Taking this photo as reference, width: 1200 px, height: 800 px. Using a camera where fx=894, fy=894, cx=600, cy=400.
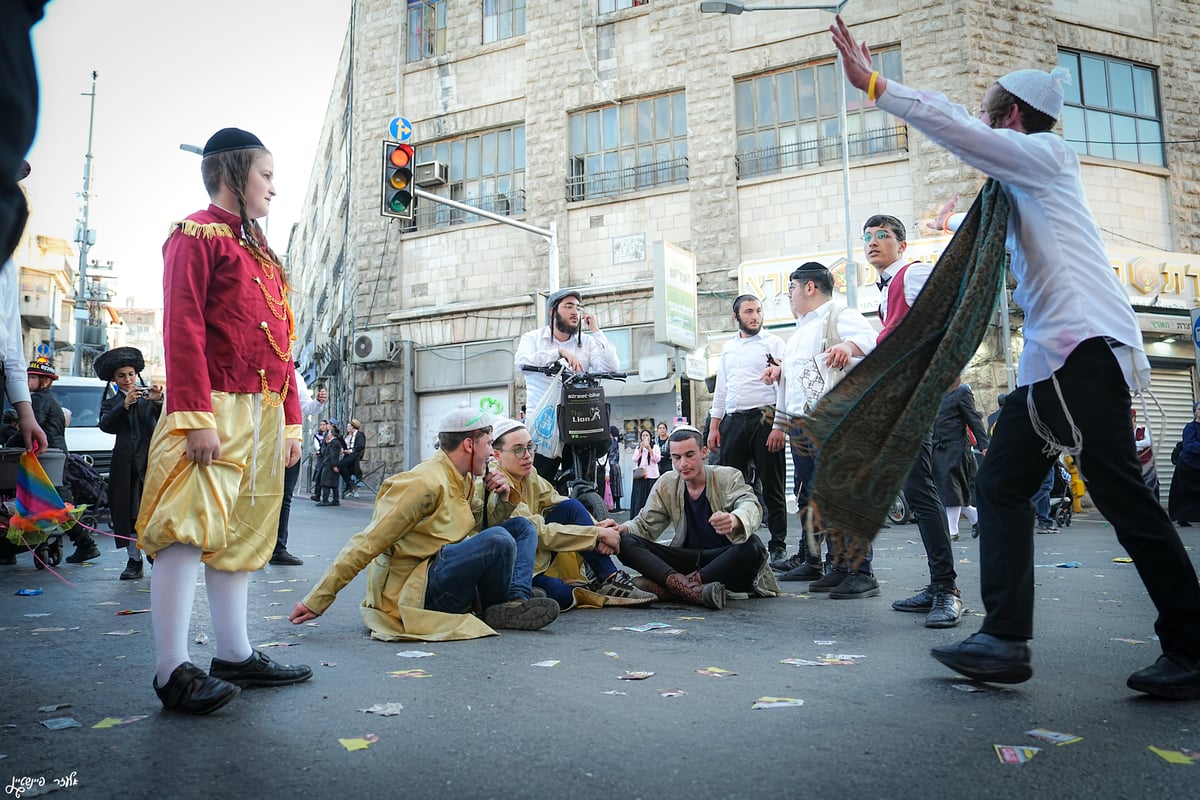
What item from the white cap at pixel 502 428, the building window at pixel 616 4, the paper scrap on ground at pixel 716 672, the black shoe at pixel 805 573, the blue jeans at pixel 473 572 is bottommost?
the black shoe at pixel 805 573

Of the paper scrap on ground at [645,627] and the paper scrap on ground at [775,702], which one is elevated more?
the paper scrap on ground at [775,702]

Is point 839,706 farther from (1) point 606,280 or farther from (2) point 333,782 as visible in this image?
(1) point 606,280

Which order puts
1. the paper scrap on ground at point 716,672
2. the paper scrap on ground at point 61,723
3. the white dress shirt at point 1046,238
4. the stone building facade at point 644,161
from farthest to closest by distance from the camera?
1. the stone building facade at point 644,161
2. the paper scrap on ground at point 716,672
3. the white dress shirt at point 1046,238
4. the paper scrap on ground at point 61,723

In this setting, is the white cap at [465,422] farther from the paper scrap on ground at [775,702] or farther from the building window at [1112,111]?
the building window at [1112,111]

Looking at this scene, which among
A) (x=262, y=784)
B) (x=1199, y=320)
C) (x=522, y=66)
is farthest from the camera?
(x=522, y=66)

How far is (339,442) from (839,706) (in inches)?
691

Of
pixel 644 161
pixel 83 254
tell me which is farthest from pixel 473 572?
pixel 83 254

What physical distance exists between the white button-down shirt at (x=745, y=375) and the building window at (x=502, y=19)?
17.7 meters

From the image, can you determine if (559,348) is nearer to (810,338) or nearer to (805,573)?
(810,338)

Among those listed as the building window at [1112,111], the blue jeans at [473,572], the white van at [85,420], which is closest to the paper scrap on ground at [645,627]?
the blue jeans at [473,572]

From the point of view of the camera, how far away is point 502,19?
22438mm

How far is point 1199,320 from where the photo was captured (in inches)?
Answer: 496

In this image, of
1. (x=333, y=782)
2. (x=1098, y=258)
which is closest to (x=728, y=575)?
(x=1098, y=258)

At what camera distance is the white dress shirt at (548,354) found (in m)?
6.97
